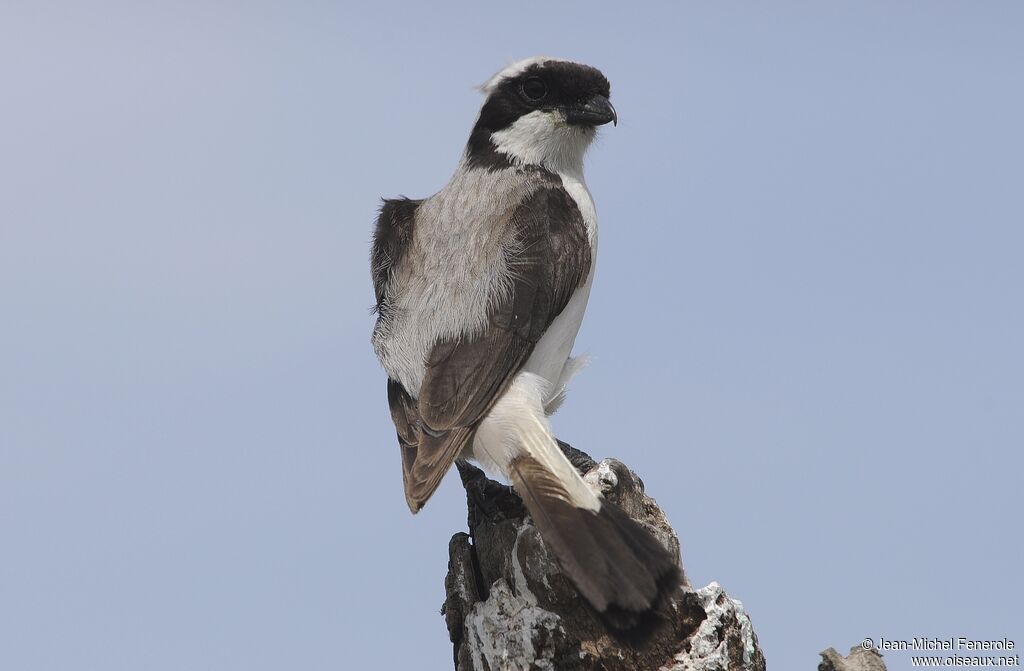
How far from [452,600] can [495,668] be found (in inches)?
17.5

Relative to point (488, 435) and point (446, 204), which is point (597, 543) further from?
point (446, 204)

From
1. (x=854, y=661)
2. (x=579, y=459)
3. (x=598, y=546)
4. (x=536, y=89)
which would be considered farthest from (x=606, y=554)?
(x=536, y=89)

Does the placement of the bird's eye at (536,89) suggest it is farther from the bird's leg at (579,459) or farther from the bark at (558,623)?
the bark at (558,623)

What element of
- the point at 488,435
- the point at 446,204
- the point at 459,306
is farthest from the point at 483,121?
the point at 488,435

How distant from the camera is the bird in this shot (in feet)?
17.2

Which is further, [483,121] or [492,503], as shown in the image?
[483,121]

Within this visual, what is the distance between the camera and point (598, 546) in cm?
500

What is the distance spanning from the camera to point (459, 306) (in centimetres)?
656

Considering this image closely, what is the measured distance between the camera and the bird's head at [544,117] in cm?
746

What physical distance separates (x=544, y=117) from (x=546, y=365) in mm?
1688

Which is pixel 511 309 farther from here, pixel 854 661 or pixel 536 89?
pixel 854 661

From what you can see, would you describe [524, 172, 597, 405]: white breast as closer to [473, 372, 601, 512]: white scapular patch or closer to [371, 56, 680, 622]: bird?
[371, 56, 680, 622]: bird

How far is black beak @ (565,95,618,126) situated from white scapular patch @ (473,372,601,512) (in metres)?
1.80

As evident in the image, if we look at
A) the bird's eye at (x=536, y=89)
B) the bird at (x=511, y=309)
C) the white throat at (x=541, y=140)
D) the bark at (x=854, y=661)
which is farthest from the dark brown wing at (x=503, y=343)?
the bark at (x=854, y=661)
